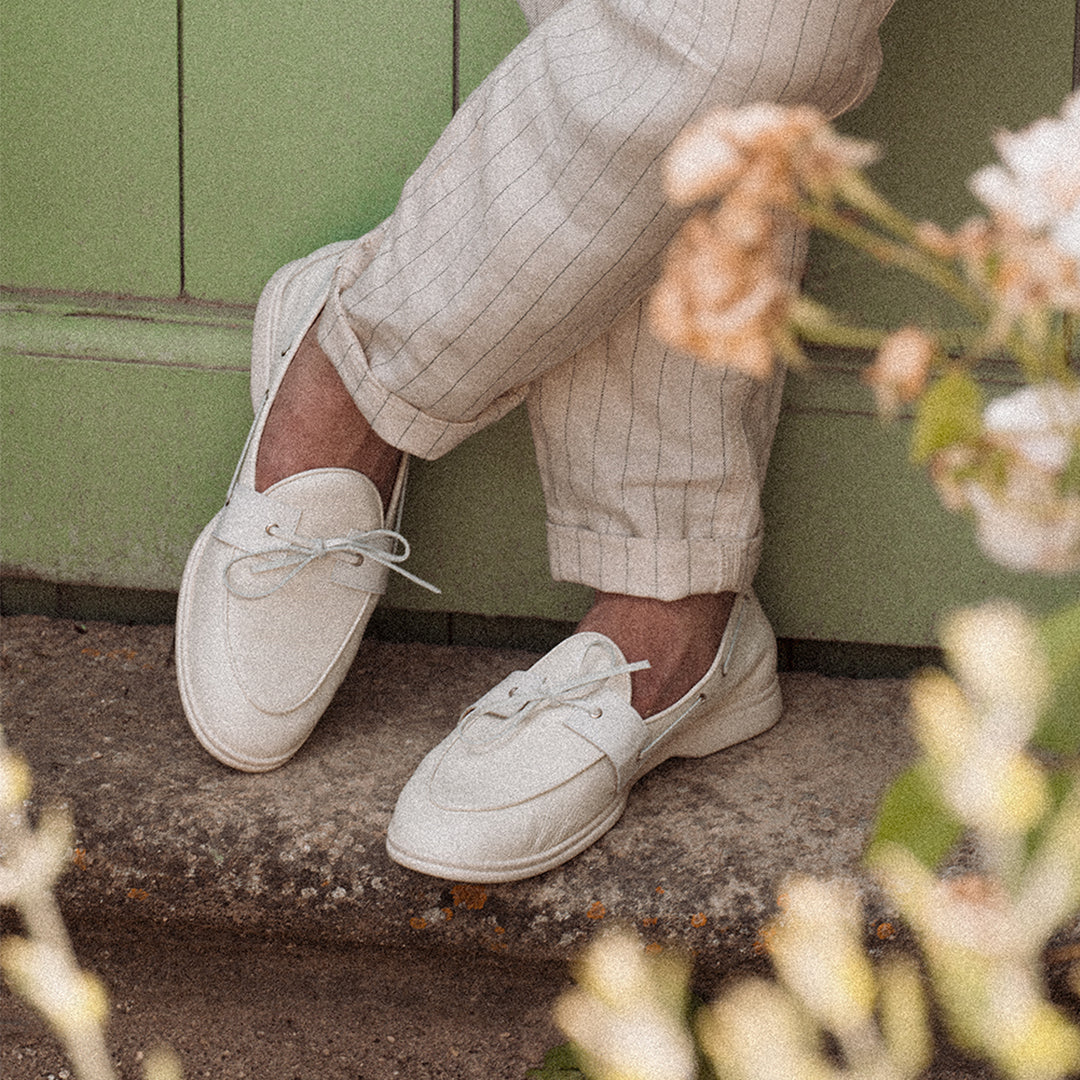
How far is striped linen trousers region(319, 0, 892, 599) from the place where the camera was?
821mm

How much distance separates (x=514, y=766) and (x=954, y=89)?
2.41 feet

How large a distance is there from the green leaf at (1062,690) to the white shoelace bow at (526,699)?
782 mm

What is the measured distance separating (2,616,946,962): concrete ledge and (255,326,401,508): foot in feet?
0.81

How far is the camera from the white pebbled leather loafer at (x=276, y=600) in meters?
1.07

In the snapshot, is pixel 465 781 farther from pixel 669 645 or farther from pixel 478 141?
pixel 478 141

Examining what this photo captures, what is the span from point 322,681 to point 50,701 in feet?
0.92

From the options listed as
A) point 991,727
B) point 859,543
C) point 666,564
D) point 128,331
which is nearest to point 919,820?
point 991,727

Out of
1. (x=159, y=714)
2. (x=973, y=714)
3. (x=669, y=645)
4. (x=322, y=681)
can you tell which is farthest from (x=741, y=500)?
(x=973, y=714)

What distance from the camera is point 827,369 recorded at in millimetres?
1248

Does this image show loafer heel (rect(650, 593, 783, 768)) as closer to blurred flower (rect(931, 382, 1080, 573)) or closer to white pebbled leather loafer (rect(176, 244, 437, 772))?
white pebbled leather loafer (rect(176, 244, 437, 772))

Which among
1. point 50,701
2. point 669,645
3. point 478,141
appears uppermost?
point 478,141

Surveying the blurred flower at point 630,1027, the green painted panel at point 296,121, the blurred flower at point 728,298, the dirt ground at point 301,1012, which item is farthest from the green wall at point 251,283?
the blurred flower at point 728,298

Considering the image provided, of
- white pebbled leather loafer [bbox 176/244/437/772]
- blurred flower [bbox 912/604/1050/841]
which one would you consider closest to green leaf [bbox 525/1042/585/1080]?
white pebbled leather loafer [bbox 176/244/437/772]

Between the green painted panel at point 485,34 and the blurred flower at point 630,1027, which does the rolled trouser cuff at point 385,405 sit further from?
the blurred flower at point 630,1027
